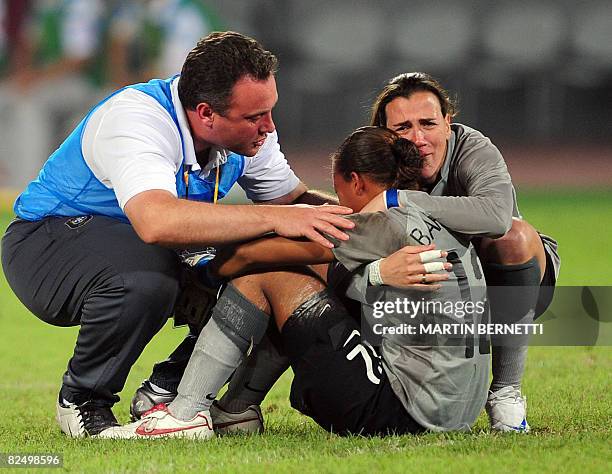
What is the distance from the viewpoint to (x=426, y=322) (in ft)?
11.5

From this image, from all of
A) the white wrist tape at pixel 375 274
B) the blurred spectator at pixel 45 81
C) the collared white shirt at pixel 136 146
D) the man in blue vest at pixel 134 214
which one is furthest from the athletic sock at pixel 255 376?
the blurred spectator at pixel 45 81

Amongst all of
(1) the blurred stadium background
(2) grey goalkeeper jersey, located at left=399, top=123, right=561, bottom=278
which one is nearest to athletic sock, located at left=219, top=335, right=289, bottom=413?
(2) grey goalkeeper jersey, located at left=399, top=123, right=561, bottom=278

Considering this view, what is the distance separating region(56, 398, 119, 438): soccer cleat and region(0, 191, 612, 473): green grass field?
0.19 ft

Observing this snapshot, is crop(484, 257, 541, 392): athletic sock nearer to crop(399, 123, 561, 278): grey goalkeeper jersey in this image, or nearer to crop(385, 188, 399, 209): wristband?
crop(399, 123, 561, 278): grey goalkeeper jersey

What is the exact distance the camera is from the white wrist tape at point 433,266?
11.2ft

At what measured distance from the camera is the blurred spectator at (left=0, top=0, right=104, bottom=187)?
17094mm

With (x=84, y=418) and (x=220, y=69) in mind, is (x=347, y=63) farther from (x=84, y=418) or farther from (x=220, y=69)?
(x=84, y=418)

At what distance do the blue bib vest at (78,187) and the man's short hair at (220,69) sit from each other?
0.42 ft

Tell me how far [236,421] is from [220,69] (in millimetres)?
1214

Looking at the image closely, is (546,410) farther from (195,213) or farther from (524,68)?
(524,68)

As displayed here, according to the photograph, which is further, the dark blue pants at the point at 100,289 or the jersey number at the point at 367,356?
the dark blue pants at the point at 100,289

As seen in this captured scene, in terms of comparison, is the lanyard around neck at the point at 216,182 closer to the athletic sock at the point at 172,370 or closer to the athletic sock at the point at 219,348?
the athletic sock at the point at 172,370

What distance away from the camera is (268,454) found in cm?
338

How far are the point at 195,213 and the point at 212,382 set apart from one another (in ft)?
1.82
